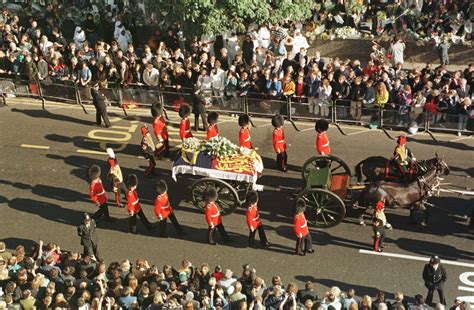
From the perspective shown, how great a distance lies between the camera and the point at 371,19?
25328 millimetres

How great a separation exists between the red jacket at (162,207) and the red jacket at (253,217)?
5.96 feet

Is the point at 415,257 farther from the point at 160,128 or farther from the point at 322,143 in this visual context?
the point at 160,128

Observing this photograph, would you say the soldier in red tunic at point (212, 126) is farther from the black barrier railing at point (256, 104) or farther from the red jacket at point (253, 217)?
the red jacket at point (253, 217)

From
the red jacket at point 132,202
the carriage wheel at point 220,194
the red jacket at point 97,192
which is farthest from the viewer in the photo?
the red jacket at point 97,192

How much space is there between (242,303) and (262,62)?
38.8ft

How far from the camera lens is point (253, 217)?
15.8m

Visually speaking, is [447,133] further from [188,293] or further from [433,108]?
[188,293]

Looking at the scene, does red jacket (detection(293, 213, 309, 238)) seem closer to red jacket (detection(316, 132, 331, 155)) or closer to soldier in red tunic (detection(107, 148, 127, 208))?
red jacket (detection(316, 132, 331, 155))

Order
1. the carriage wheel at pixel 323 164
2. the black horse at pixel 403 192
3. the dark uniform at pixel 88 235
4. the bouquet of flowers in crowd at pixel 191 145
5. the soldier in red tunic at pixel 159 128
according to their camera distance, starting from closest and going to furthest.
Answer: the dark uniform at pixel 88 235, the black horse at pixel 403 192, the bouquet of flowers in crowd at pixel 191 145, the carriage wheel at pixel 323 164, the soldier in red tunic at pixel 159 128

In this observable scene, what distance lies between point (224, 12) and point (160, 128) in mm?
5481

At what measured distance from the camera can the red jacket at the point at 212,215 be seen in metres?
15.7

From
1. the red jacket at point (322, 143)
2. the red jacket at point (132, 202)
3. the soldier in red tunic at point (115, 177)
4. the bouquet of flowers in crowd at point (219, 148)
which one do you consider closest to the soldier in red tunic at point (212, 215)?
the bouquet of flowers in crowd at point (219, 148)

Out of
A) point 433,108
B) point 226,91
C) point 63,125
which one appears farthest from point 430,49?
point 63,125

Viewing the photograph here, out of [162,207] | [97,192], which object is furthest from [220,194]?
[97,192]
